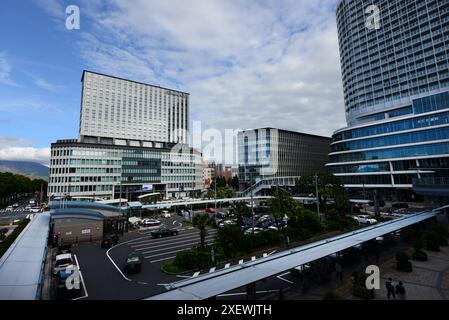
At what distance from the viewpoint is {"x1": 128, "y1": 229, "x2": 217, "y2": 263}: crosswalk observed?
1224 inches

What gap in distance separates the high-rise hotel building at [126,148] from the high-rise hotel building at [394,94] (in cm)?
7176

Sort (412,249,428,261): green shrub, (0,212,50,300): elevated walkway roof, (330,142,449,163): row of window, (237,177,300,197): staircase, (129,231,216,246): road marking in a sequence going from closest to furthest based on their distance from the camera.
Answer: (0,212,50,300): elevated walkway roof → (412,249,428,261): green shrub → (129,231,216,246): road marking → (330,142,449,163): row of window → (237,177,300,197): staircase

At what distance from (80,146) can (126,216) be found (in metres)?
60.3

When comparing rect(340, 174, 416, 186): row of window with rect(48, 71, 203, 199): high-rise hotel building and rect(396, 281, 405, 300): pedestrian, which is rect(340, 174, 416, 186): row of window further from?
rect(48, 71, 203, 199): high-rise hotel building

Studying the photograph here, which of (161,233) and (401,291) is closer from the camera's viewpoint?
(401,291)

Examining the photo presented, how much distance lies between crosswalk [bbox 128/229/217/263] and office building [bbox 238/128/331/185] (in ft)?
273

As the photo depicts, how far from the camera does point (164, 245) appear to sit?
119ft

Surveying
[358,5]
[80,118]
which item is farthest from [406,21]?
[80,118]

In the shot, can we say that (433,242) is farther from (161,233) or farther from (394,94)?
(394,94)

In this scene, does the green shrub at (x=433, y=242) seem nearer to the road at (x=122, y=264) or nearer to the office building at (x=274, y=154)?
the road at (x=122, y=264)

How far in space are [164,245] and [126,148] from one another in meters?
78.9

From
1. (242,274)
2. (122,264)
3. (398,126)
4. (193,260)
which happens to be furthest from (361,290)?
(398,126)

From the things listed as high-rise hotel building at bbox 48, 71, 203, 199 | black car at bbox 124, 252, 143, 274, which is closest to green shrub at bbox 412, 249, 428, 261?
black car at bbox 124, 252, 143, 274

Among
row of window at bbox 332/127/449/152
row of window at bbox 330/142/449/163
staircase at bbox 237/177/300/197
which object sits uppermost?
row of window at bbox 332/127/449/152
